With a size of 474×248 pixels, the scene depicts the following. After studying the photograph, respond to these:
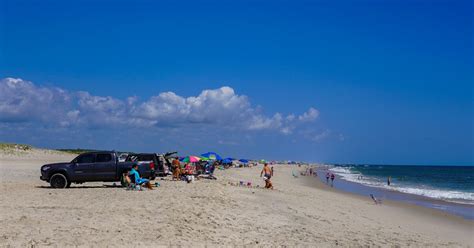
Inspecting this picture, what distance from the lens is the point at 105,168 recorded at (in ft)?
66.4

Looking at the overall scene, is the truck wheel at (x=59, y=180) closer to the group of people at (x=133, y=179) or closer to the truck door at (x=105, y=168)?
the truck door at (x=105, y=168)

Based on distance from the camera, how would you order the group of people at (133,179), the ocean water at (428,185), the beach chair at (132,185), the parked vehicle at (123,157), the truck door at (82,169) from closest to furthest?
the beach chair at (132,185) → the group of people at (133,179) → the truck door at (82,169) → the parked vehicle at (123,157) → the ocean water at (428,185)

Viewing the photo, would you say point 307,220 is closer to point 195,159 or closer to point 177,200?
point 177,200

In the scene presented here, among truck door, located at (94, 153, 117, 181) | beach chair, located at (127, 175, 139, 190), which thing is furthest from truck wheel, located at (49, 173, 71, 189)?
beach chair, located at (127, 175, 139, 190)

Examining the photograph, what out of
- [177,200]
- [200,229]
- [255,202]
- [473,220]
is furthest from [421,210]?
[200,229]

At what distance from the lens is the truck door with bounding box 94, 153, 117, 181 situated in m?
20.2

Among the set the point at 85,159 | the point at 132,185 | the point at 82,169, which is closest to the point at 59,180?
the point at 82,169

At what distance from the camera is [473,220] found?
20844 mm

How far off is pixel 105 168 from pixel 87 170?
0.80 m

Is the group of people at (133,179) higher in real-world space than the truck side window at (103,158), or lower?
lower

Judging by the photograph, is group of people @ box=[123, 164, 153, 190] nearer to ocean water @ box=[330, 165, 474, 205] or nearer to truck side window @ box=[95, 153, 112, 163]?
truck side window @ box=[95, 153, 112, 163]

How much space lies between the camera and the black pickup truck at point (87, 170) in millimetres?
19969

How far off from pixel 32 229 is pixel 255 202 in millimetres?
8898

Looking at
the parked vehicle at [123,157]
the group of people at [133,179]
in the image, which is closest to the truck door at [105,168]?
the parked vehicle at [123,157]
